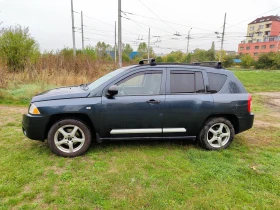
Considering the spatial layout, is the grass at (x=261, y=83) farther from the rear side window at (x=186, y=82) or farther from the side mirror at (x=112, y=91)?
the side mirror at (x=112, y=91)

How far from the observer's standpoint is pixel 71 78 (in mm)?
10930

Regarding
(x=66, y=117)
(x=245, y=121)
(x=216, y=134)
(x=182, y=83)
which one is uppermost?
(x=182, y=83)

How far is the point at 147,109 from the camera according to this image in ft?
12.4

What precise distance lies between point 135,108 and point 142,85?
1.89 ft

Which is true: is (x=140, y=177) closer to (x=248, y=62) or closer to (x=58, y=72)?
(x=58, y=72)

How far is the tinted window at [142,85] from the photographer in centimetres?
384

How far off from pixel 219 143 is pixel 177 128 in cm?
98

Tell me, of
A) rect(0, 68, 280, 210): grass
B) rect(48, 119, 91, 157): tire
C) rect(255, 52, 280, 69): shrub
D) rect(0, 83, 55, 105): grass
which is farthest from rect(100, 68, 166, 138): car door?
rect(255, 52, 280, 69): shrub

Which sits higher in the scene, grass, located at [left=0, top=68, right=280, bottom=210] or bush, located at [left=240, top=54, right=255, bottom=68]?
bush, located at [left=240, top=54, right=255, bottom=68]

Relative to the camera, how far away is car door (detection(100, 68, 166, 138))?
3.70 metres

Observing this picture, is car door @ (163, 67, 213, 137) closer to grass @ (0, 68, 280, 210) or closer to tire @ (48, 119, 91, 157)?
grass @ (0, 68, 280, 210)

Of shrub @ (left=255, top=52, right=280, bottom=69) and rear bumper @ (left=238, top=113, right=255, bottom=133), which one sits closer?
rear bumper @ (left=238, top=113, right=255, bottom=133)

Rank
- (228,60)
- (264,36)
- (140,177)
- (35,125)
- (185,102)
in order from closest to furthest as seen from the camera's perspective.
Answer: (140,177)
(35,125)
(185,102)
(228,60)
(264,36)

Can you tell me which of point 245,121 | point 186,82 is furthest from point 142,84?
point 245,121
